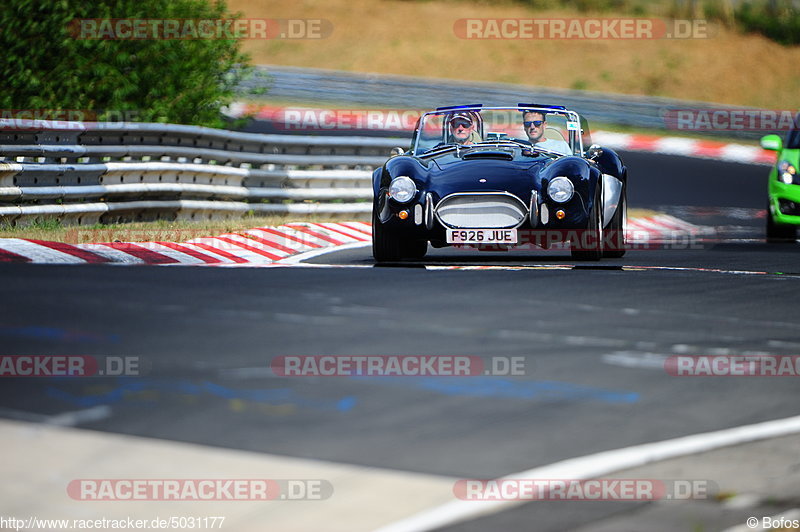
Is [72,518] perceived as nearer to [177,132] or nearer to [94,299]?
[94,299]

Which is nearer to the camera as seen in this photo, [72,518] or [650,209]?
[72,518]

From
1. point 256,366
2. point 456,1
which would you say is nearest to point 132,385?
point 256,366

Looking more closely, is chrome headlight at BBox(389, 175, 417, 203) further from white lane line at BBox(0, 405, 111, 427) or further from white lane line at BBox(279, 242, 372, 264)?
white lane line at BBox(0, 405, 111, 427)

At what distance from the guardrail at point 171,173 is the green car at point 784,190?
4072 mm

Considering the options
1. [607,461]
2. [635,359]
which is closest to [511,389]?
[635,359]

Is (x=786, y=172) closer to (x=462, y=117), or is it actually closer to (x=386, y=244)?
(x=462, y=117)

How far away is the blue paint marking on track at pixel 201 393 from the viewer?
4.73 metres

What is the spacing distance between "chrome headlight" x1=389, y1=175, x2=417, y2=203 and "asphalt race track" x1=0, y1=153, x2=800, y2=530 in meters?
0.59

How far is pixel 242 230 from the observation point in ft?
41.6

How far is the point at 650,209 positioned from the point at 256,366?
48.4 ft

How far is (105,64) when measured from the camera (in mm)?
16781

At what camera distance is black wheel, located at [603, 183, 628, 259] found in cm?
1095

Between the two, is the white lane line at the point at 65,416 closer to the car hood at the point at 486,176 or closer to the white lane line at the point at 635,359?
the white lane line at the point at 635,359

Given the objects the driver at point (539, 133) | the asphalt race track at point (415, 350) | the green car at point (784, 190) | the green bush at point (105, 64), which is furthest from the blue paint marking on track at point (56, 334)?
the green bush at point (105, 64)
